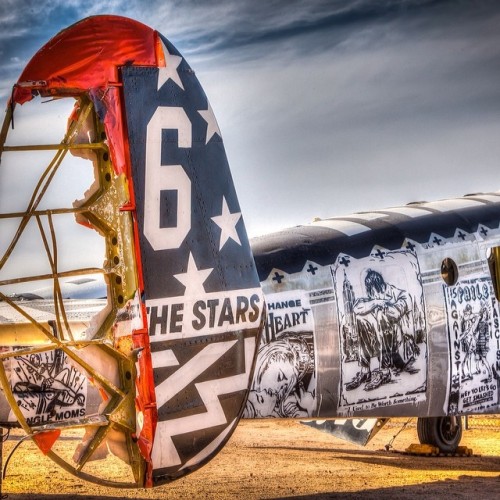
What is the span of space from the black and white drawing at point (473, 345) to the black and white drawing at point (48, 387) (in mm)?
4330

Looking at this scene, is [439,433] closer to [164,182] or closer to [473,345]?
[473,345]

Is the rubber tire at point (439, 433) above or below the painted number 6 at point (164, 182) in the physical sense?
below

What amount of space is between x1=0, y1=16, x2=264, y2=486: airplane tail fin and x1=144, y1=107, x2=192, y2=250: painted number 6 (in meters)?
0.01

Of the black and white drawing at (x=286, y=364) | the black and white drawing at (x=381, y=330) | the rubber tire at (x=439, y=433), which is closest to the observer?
the black and white drawing at (x=286, y=364)

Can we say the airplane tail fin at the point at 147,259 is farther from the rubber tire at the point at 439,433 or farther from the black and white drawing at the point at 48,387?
the rubber tire at the point at 439,433

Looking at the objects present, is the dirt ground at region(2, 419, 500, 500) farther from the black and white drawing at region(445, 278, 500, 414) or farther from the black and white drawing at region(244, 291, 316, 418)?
the black and white drawing at region(244, 291, 316, 418)

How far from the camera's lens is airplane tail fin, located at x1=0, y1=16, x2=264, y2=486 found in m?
7.42

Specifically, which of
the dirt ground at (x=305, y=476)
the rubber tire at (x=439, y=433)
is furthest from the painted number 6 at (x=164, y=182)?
the rubber tire at (x=439, y=433)

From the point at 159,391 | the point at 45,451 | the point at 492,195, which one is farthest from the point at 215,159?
the point at 492,195

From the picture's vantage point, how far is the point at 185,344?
7582 mm

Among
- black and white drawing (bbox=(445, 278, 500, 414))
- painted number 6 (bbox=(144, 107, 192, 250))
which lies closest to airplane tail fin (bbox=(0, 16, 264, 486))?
painted number 6 (bbox=(144, 107, 192, 250))

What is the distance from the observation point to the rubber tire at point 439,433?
46.9ft

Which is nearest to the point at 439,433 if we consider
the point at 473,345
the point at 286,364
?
the point at 473,345

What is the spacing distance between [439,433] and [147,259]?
26.6 feet
